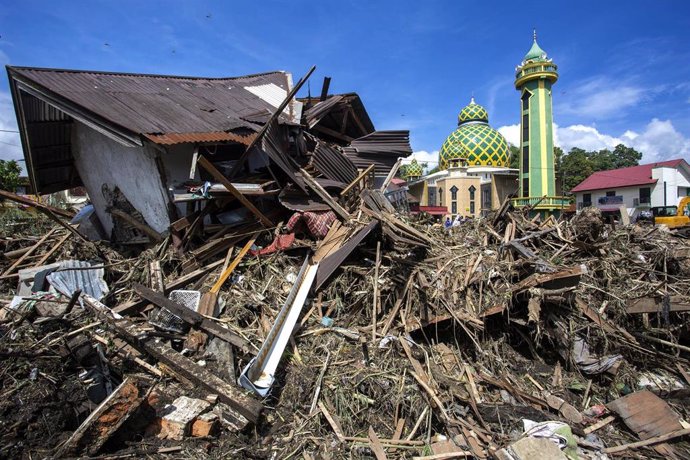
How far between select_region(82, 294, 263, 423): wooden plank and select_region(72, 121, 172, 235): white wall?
7.85ft

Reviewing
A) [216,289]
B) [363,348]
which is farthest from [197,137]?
[363,348]

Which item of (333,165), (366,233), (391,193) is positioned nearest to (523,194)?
(391,193)

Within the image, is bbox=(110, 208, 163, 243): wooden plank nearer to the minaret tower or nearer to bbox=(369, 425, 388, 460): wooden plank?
bbox=(369, 425, 388, 460): wooden plank

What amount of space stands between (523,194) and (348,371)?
2793cm

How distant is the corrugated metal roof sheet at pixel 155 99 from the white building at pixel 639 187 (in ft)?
106

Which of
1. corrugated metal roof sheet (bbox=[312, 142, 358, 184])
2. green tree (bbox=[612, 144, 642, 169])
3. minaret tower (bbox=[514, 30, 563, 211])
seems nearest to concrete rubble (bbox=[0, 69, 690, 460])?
corrugated metal roof sheet (bbox=[312, 142, 358, 184])

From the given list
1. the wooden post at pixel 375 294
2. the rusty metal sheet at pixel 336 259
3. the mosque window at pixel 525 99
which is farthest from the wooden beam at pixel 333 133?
the mosque window at pixel 525 99

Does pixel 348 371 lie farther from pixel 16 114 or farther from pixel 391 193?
pixel 16 114

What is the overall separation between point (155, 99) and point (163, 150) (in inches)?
106

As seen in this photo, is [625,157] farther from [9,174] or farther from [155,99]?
[9,174]

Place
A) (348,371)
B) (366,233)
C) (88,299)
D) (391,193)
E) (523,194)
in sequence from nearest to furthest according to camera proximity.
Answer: (348,371)
(88,299)
(366,233)
(391,193)
(523,194)

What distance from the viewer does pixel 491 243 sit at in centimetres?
692

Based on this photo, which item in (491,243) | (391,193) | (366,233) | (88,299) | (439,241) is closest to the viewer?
(88,299)

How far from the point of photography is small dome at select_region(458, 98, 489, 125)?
1404 inches
